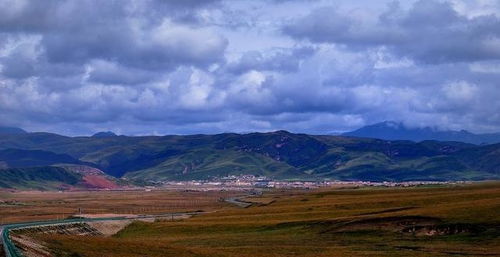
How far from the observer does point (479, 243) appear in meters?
97.2

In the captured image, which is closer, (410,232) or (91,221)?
(410,232)

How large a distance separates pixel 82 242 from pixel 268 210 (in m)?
94.5

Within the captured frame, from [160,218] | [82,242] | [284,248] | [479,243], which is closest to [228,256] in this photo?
[284,248]

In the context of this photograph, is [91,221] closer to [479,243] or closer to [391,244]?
[391,244]

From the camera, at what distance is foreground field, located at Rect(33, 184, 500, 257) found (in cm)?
8962

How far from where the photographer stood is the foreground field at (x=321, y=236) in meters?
89.6

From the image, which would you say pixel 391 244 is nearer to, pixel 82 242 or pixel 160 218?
pixel 82 242

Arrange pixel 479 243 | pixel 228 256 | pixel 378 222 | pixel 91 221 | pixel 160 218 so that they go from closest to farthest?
pixel 228 256
pixel 479 243
pixel 378 222
pixel 91 221
pixel 160 218

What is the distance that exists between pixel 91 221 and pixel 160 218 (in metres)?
29.1

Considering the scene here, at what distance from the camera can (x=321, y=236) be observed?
117125 mm

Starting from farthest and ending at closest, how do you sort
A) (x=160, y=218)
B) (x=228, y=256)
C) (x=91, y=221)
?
(x=160, y=218) → (x=91, y=221) → (x=228, y=256)

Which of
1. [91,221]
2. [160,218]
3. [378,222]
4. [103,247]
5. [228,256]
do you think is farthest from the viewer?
[160,218]

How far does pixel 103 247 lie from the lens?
299 ft

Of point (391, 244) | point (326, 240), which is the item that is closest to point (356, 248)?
point (391, 244)
